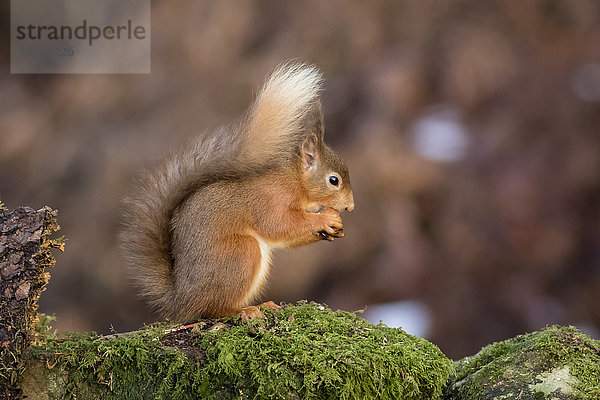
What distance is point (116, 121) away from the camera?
4.81 metres

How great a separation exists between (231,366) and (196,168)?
0.71 meters

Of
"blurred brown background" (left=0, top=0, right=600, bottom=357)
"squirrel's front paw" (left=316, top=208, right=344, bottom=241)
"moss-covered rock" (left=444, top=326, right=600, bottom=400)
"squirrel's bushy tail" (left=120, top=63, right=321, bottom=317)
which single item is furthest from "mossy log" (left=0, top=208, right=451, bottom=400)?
"blurred brown background" (left=0, top=0, right=600, bottom=357)

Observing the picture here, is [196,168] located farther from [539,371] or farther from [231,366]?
[539,371]

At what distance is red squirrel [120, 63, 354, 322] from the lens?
2.05 meters

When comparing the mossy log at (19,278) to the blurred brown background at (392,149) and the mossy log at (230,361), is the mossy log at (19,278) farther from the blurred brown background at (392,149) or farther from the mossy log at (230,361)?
the blurred brown background at (392,149)

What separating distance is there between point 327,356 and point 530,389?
542 millimetres

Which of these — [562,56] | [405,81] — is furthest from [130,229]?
[562,56]

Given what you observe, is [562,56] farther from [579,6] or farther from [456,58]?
[456,58]

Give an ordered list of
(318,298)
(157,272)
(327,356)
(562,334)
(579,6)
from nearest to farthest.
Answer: (327,356)
(562,334)
(157,272)
(318,298)
(579,6)

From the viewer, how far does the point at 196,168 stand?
86.1 inches

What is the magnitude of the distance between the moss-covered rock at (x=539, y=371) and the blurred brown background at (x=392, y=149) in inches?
102

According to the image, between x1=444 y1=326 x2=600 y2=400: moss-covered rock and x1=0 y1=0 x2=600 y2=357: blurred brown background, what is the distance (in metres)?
2.60

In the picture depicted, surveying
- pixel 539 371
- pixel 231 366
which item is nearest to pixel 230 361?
pixel 231 366

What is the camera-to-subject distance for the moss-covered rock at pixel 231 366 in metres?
1.67
